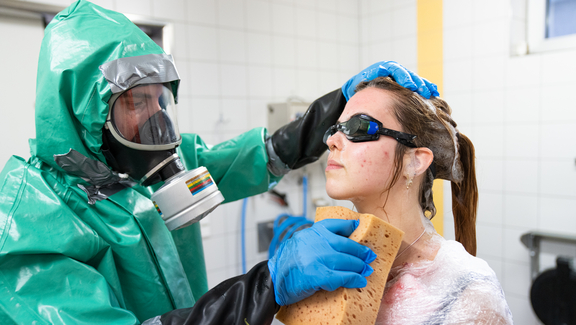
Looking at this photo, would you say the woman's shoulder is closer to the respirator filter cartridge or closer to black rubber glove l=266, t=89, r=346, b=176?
black rubber glove l=266, t=89, r=346, b=176

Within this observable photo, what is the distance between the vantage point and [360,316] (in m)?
0.84

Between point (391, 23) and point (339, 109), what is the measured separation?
2028 mm

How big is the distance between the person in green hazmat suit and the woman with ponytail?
114 mm

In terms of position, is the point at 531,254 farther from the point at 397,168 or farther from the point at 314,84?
the point at 314,84

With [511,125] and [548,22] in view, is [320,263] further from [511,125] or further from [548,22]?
[548,22]

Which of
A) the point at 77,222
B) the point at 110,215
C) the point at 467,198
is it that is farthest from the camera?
the point at 467,198

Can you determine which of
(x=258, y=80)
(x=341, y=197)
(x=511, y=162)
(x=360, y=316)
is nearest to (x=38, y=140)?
(x=341, y=197)

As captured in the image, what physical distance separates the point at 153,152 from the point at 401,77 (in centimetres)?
85

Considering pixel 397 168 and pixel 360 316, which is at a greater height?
pixel 397 168

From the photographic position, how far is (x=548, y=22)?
2.46 meters

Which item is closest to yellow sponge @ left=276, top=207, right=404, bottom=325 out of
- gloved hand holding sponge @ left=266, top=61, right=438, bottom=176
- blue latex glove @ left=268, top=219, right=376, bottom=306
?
blue latex glove @ left=268, top=219, right=376, bottom=306

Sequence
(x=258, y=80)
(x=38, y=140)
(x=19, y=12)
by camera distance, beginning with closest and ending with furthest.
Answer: (x=38, y=140), (x=19, y=12), (x=258, y=80)

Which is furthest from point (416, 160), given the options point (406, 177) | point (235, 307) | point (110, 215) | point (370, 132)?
point (110, 215)

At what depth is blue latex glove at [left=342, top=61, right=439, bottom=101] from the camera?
118 centimetres
